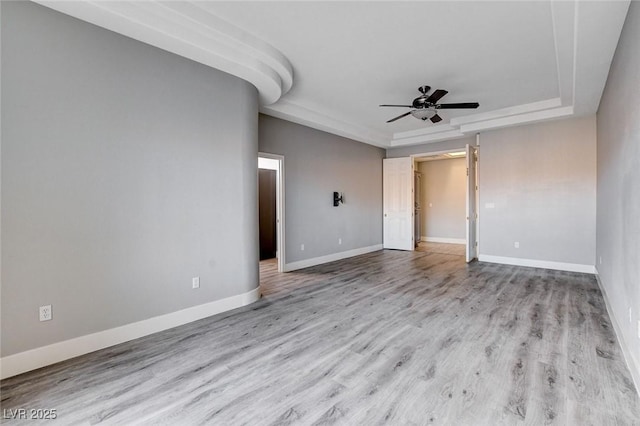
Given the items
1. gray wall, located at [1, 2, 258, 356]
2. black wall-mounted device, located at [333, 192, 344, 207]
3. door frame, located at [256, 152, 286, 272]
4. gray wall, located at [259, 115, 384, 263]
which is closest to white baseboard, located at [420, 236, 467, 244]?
gray wall, located at [259, 115, 384, 263]

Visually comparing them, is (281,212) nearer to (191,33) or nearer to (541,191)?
(191,33)

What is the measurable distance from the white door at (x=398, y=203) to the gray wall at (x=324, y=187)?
8.3 inches

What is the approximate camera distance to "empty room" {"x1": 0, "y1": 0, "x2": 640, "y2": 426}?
2.02m

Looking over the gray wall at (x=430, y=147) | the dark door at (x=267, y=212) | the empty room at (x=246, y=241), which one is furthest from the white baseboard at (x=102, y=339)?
the gray wall at (x=430, y=147)

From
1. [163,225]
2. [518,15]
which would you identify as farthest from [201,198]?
[518,15]

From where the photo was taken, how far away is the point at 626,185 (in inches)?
99.1

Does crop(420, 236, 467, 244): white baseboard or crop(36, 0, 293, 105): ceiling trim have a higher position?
crop(36, 0, 293, 105): ceiling trim

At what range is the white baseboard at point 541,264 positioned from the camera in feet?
17.5

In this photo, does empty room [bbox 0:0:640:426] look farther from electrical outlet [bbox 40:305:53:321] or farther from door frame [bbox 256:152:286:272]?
door frame [bbox 256:152:286:272]

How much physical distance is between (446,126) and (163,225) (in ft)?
20.1

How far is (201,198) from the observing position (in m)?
3.38

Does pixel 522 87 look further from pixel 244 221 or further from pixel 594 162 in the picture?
pixel 244 221

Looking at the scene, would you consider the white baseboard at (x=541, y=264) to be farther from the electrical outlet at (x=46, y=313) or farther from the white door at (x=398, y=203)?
the electrical outlet at (x=46, y=313)

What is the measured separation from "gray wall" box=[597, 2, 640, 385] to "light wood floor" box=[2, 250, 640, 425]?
0.34 meters
